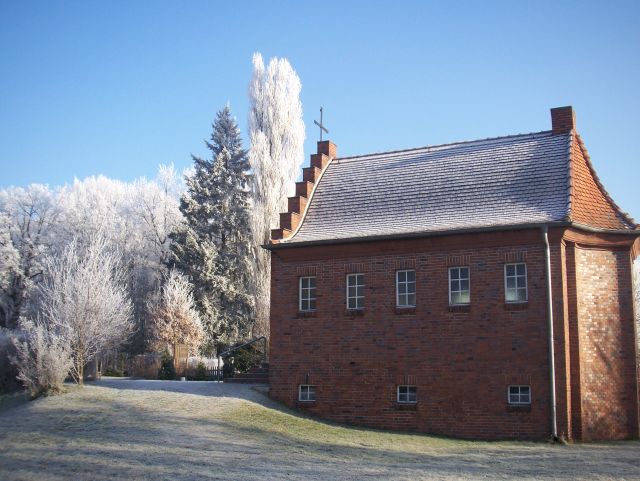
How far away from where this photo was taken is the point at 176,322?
40344 millimetres

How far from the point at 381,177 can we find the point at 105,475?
14943 mm

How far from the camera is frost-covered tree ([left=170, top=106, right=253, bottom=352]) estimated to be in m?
44.4

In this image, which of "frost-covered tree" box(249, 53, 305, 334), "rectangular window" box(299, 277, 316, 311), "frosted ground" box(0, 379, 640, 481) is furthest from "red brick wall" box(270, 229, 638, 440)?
"frost-covered tree" box(249, 53, 305, 334)

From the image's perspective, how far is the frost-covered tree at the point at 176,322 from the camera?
40.0m

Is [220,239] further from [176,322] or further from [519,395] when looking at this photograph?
[519,395]

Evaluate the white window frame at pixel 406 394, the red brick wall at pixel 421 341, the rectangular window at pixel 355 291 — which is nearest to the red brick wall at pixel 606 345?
the red brick wall at pixel 421 341

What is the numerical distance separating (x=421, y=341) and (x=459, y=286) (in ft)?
6.55

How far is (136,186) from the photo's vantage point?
6203 cm

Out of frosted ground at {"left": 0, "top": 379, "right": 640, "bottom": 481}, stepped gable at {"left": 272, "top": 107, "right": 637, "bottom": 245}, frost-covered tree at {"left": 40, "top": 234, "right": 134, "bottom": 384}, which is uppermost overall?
stepped gable at {"left": 272, "top": 107, "right": 637, "bottom": 245}

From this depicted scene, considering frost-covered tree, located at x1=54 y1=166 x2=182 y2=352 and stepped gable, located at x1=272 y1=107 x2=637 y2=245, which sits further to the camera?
frost-covered tree, located at x1=54 y1=166 x2=182 y2=352

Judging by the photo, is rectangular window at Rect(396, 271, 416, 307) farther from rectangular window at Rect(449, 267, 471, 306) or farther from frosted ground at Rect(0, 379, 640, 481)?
frosted ground at Rect(0, 379, 640, 481)

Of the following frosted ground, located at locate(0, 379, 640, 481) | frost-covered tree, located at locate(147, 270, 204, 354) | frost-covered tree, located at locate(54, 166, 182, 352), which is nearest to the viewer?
frosted ground, located at locate(0, 379, 640, 481)

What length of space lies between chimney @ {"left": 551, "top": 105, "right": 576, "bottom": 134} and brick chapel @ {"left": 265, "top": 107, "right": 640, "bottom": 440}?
4 cm

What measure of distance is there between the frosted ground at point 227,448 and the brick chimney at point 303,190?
19.0 feet
